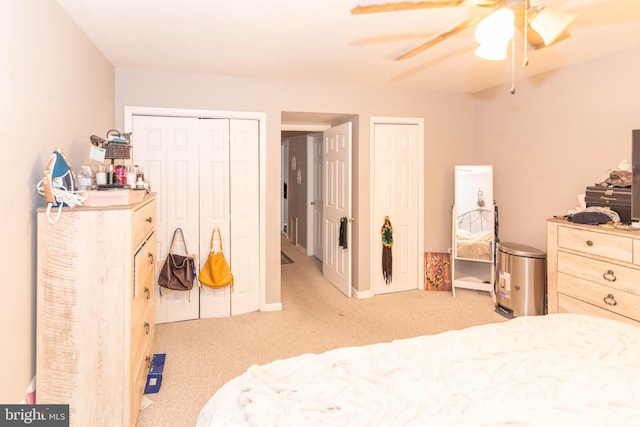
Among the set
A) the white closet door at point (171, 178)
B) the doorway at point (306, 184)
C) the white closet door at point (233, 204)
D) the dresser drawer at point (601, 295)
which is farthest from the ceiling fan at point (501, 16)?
the doorway at point (306, 184)

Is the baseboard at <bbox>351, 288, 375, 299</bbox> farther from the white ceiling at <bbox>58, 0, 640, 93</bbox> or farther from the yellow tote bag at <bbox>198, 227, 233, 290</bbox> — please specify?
the white ceiling at <bbox>58, 0, 640, 93</bbox>

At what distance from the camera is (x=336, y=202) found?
4.68m

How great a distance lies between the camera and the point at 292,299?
429 centimetres

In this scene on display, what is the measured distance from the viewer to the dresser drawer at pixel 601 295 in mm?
2475

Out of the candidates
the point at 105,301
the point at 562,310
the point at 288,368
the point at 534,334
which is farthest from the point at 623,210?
the point at 105,301

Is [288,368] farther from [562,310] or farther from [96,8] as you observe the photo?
[562,310]

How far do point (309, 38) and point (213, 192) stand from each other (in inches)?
69.9

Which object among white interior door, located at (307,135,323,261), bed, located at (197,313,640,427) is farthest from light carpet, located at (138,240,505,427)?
white interior door, located at (307,135,323,261)

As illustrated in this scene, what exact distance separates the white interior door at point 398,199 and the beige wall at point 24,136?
304 cm

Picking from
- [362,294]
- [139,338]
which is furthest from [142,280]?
[362,294]

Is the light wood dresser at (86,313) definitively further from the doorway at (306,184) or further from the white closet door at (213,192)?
the doorway at (306,184)

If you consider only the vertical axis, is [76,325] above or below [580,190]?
below

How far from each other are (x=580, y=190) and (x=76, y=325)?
395 centimetres

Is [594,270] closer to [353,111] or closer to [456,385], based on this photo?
[456,385]
